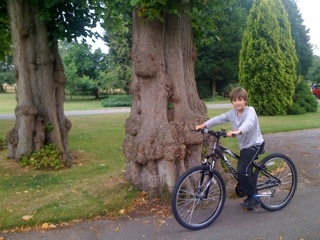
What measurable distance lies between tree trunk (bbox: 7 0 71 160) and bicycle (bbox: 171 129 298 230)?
4425mm

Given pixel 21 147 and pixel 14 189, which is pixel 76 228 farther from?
pixel 21 147

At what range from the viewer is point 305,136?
41.1 feet

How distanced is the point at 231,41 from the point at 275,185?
35280 mm

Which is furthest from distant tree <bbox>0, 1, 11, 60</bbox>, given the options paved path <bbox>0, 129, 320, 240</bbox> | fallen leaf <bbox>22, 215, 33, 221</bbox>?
paved path <bbox>0, 129, 320, 240</bbox>

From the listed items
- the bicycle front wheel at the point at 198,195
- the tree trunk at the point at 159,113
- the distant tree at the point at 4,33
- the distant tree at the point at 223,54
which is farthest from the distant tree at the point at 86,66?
the bicycle front wheel at the point at 198,195

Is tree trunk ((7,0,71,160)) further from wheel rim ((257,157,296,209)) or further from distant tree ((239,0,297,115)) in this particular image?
distant tree ((239,0,297,115))

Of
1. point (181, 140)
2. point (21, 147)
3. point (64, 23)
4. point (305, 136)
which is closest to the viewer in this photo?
point (181, 140)

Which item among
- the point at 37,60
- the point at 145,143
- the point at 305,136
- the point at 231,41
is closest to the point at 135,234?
the point at 145,143

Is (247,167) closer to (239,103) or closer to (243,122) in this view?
(243,122)

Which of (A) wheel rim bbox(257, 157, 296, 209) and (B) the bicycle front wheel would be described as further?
(A) wheel rim bbox(257, 157, 296, 209)

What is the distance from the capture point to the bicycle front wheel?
15.4 ft

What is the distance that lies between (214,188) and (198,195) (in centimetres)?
22

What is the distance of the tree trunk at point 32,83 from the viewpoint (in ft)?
28.1

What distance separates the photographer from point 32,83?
874cm
